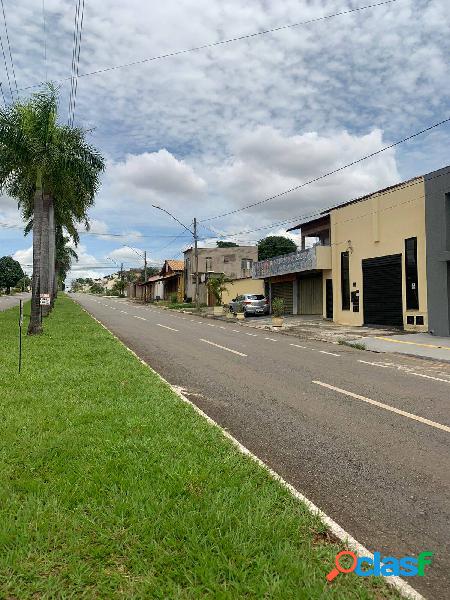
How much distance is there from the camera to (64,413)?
6137 millimetres

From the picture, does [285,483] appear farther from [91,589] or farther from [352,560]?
[91,589]

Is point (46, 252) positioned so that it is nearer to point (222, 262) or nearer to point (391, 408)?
point (391, 408)

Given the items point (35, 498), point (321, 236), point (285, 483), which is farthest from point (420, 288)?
point (35, 498)

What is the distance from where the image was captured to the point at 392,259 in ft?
72.6

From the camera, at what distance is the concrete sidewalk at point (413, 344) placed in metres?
14.5

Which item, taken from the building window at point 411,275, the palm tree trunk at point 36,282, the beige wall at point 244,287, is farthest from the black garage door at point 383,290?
the beige wall at point 244,287

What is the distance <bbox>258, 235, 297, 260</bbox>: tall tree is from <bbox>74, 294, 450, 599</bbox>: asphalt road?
68.1 metres

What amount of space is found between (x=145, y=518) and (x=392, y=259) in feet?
69.0

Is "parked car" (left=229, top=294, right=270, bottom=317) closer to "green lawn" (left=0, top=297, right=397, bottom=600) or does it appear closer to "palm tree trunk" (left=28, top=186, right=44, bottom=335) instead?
"palm tree trunk" (left=28, top=186, right=44, bottom=335)

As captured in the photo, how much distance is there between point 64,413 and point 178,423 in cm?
159

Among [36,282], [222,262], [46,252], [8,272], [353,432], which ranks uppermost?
[8,272]

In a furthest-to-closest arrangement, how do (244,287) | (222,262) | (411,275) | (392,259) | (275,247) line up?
(275,247) → (222,262) → (244,287) → (392,259) → (411,275)

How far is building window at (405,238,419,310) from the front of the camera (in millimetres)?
20734

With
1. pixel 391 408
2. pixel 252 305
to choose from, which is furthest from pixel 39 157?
pixel 252 305
